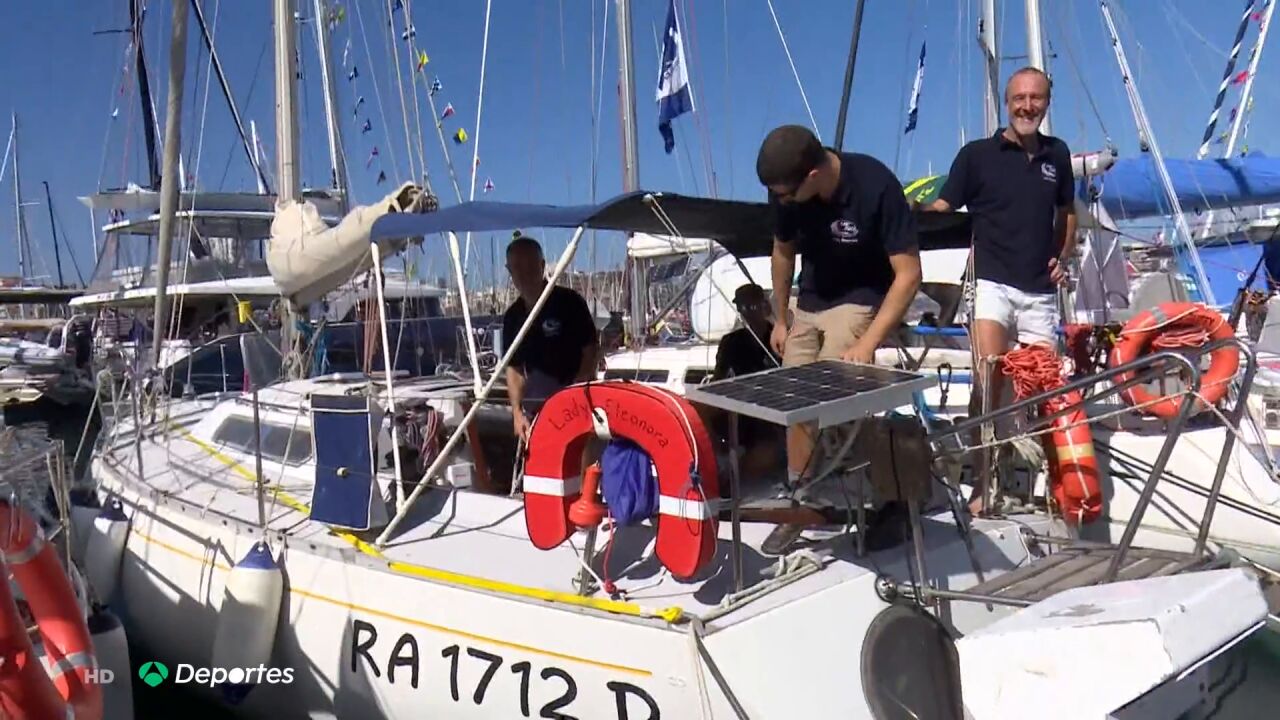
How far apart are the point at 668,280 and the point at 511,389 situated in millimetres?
7154

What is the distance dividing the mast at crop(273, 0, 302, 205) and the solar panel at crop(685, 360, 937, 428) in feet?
15.0

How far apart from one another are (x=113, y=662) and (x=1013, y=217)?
4418 millimetres

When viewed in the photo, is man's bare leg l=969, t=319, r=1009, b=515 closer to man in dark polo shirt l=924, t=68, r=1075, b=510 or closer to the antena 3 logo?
man in dark polo shirt l=924, t=68, r=1075, b=510

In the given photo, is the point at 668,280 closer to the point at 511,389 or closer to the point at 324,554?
the point at 511,389

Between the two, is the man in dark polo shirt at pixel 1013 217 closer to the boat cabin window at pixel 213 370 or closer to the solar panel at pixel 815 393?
the solar panel at pixel 815 393

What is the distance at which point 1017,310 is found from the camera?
14.3 feet

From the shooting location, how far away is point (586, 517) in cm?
333

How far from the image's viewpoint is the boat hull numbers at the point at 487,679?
3.12 metres

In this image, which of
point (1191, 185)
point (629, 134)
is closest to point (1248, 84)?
point (1191, 185)

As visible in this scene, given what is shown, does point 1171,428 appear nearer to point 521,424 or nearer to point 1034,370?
point 1034,370

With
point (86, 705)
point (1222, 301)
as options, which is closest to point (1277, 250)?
point (1222, 301)

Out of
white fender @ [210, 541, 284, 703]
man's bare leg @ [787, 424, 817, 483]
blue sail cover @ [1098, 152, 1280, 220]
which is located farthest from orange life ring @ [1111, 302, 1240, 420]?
blue sail cover @ [1098, 152, 1280, 220]

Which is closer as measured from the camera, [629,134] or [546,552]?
[546,552]

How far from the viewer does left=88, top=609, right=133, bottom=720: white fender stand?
4234mm
